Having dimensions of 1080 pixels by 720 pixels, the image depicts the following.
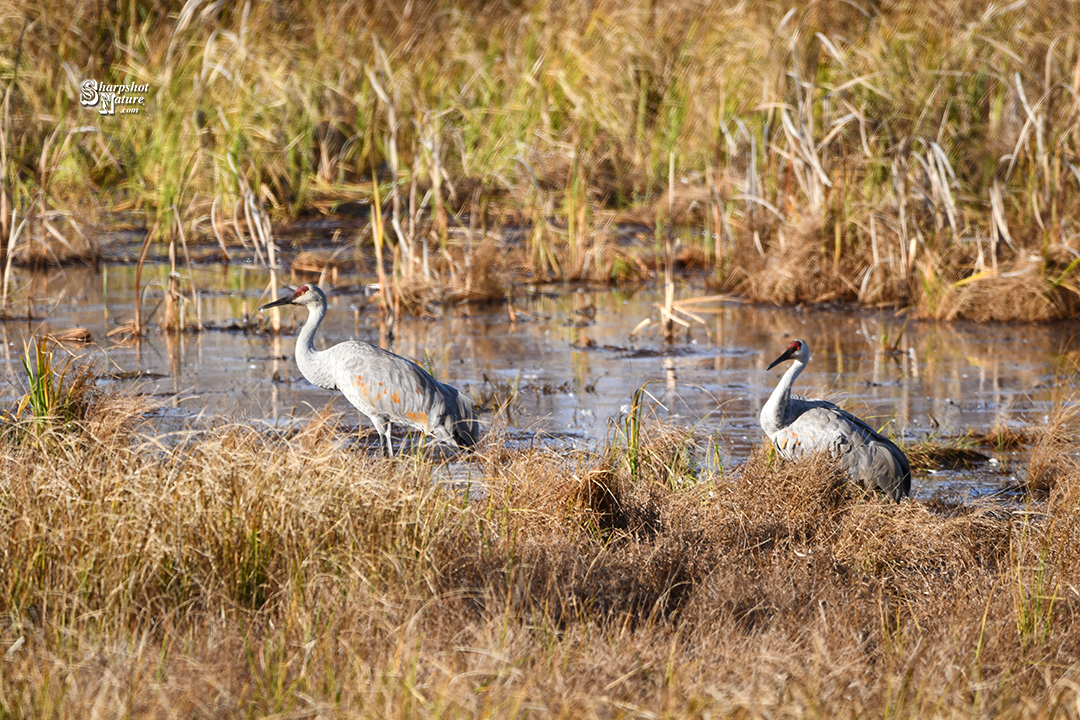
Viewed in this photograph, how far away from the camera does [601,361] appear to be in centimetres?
883

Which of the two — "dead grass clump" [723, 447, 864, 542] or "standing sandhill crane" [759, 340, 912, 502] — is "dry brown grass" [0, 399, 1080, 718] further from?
"standing sandhill crane" [759, 340, 912, 502]

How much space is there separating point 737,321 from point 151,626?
7326 millimetres

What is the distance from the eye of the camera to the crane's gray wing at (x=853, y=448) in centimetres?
562

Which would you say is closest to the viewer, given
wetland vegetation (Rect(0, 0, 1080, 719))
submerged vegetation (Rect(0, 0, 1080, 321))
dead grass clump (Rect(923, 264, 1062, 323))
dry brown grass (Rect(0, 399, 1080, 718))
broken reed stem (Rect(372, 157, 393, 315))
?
dry brown grass (Rect(0, 399, 1080, 718))

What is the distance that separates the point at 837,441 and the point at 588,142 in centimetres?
915

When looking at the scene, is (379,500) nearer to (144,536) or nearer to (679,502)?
(144,536)

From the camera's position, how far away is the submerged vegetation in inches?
402

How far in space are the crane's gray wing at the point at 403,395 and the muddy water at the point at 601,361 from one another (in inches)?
11.8

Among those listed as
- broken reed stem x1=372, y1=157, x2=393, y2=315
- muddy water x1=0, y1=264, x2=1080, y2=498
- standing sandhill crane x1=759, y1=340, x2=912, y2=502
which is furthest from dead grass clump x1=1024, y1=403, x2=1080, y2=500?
broken reed stem x1=372, y1=157, x2=393, y2=315

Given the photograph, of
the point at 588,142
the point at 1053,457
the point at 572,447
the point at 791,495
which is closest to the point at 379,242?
the point at 572,447

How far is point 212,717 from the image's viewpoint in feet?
10.3

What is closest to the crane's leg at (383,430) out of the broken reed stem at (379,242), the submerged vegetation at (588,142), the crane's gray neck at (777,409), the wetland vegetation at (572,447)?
the wetland vegetation at (572,447)

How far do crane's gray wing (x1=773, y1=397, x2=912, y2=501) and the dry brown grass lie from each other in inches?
16.1

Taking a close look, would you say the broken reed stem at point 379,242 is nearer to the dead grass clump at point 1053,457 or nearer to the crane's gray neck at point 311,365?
the crane's gray neck at point 311,365
